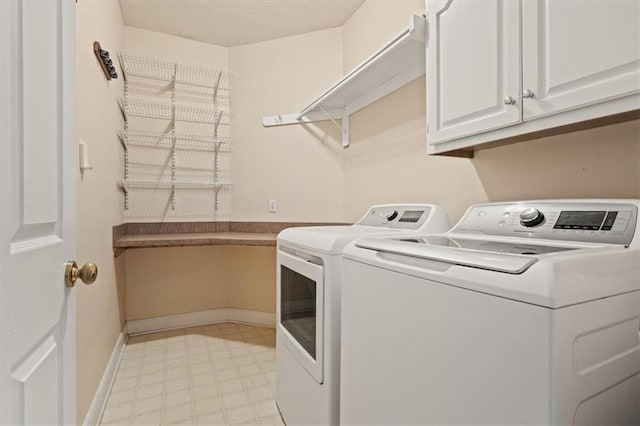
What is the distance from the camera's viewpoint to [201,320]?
309cm

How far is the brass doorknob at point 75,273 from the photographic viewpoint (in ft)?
2.64

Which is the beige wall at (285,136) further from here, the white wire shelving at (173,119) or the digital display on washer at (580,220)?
the digital display on washer at (580,220)

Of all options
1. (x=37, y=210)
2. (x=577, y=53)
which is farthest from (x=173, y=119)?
(x=577, y=53)

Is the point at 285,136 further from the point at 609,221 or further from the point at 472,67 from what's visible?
the point at 609,221

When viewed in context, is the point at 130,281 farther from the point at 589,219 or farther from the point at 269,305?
the point at 589,219

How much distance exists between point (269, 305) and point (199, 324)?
0.67 m

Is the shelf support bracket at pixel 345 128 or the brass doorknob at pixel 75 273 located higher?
the shelf support bracket at pixel 345 128

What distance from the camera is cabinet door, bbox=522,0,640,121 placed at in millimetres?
802

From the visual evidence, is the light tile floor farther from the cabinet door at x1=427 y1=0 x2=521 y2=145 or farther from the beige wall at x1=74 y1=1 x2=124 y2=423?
the cabinet door at x1=427 y1=0 x2=521 y2=145

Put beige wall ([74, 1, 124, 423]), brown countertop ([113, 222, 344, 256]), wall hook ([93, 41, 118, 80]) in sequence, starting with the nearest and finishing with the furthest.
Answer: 1. beige wall ([74, 1, 124, 423])
2. wall hook ([93, 41, 118, 80])
3. brown countertop ([113, 222, 344, 256])

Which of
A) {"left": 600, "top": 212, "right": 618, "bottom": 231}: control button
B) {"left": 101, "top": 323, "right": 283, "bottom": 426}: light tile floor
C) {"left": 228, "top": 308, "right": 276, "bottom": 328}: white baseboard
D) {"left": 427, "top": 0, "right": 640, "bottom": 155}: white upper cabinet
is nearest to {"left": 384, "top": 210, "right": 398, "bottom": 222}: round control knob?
{"left": 427, "top": 0, "right": 640, "bottom": 155}: white upper cabinet

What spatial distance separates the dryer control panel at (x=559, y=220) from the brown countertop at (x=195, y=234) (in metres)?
1.51

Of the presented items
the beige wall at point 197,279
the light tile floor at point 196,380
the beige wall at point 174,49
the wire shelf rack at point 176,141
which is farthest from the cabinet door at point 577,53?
the beige wall at point 174,49

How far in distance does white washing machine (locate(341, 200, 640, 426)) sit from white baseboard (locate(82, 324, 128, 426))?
1.34 meters
